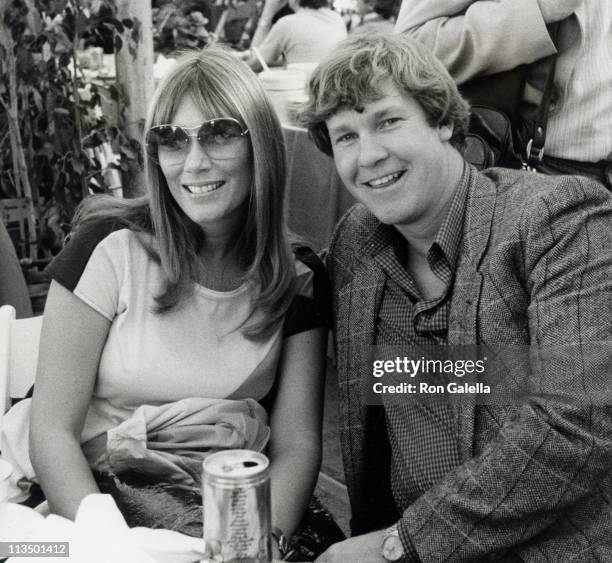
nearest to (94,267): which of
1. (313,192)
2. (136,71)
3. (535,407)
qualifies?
(535,407)

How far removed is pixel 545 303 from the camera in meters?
1.58

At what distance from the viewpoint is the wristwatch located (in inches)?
63.2

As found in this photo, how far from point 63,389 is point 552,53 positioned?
1529mm

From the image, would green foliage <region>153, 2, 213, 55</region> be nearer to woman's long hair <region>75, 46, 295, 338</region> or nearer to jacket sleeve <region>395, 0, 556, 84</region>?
jacket sleeve <region>395, 0, 556, 84</region>

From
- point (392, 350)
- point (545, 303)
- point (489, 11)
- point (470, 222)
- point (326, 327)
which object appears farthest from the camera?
point (489, 11)

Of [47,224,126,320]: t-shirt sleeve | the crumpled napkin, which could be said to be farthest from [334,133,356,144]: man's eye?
the crumpled napkin

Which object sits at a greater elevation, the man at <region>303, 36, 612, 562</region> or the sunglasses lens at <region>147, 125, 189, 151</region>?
the sunglasses lens at <region>147, 125, 189, 151</region>

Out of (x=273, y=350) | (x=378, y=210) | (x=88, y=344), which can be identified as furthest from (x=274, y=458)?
(x=378, y=210)

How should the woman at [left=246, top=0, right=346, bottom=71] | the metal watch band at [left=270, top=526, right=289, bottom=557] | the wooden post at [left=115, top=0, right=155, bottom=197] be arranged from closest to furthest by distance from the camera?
1. the metal watch band at [left=270, top=526, right=289, bottom=557]
2. the wooden post at [left=115, top=0, right=155, bottom=197]
3. the woman at [left=246, top=0, right=346, bottom=71]

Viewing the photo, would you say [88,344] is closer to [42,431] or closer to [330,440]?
[42,431]

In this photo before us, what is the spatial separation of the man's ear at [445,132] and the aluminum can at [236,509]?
106cm

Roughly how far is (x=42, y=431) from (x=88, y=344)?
21 cm

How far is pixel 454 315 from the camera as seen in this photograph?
5.56 ft

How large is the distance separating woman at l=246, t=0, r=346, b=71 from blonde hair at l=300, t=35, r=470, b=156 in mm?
3743
